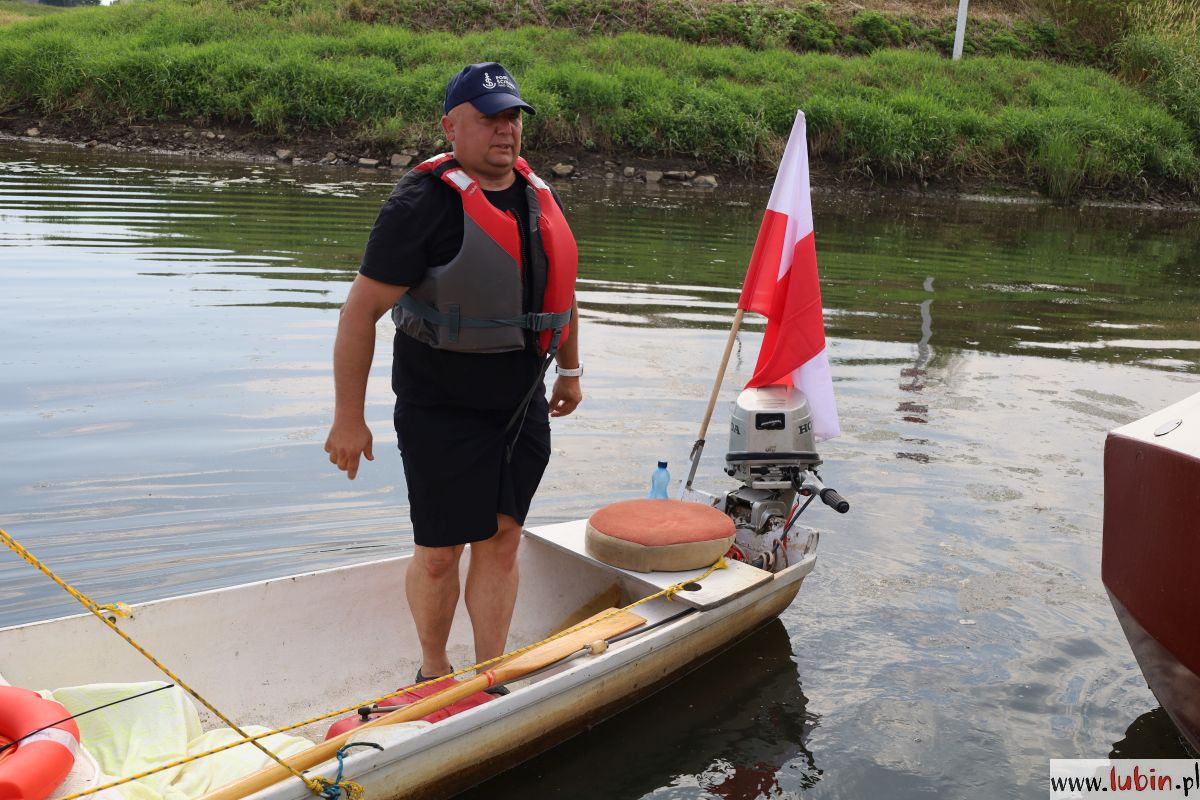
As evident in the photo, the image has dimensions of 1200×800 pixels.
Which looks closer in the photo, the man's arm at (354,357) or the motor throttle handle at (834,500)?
the man's arm at (354,357)

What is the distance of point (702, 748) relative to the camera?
428 cm

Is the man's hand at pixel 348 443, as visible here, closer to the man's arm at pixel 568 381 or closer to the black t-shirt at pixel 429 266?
the black t-shirt at pixel 429 266

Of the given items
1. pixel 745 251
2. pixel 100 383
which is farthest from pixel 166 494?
pixel 745 251

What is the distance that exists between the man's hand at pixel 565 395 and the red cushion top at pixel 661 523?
1.75ft

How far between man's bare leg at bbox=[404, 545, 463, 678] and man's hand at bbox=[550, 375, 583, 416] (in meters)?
0.76

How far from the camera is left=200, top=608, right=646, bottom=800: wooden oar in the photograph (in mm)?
3061

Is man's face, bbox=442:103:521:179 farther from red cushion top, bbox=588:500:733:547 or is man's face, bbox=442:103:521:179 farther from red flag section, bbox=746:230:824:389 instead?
red flag section, bbox=746:230:824:389

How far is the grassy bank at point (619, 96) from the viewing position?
21.1 m

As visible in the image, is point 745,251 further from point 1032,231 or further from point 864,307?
point 1032,231

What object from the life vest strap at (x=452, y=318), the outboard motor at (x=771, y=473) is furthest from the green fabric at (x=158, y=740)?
the outboard motor at (x=771, y=473)

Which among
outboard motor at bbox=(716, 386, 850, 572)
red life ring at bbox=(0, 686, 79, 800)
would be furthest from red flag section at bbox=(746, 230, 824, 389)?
red life ring at bbox=(0, 686, 79, 800)

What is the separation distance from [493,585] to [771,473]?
4.82ft

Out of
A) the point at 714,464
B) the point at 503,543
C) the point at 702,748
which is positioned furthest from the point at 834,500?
the point at 714,464

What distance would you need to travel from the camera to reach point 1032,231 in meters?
18.6
